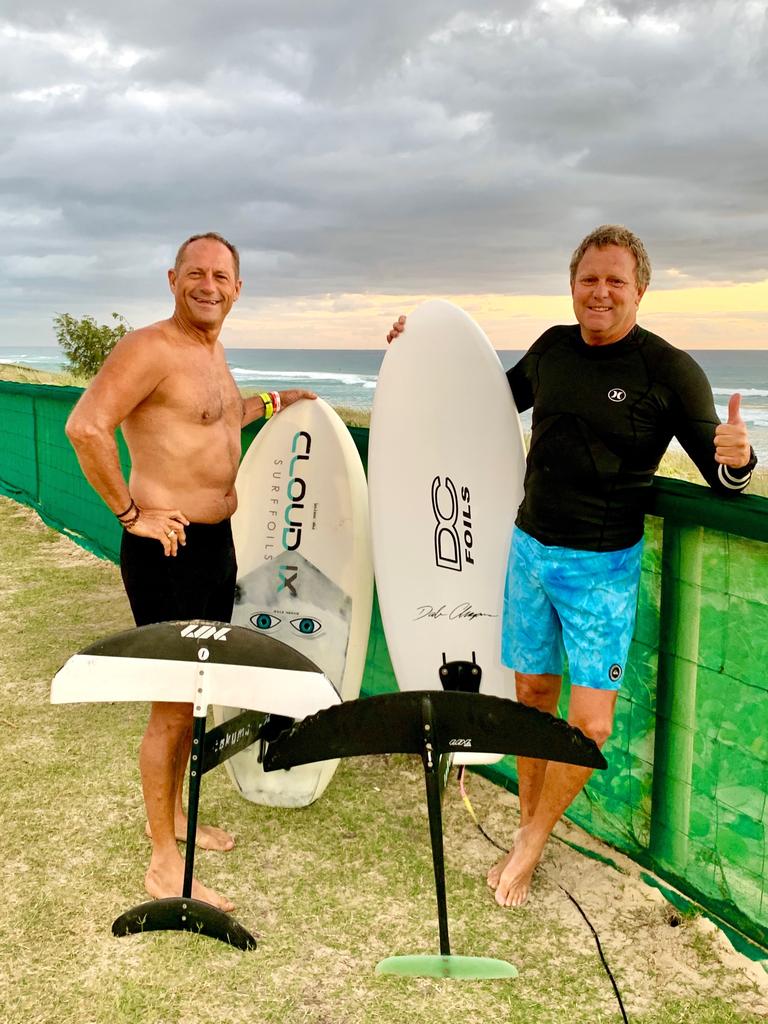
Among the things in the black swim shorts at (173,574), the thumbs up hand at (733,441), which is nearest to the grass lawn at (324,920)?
the black swim shorts at (173,574)

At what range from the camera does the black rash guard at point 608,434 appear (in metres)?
2.23

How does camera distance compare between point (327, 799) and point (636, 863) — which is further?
point (327, 799)

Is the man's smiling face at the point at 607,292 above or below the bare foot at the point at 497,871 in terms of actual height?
above

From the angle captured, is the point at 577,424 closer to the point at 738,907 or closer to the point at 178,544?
the point at 178,544

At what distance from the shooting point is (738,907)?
2332mm

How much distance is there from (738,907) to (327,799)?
1357 millimetres

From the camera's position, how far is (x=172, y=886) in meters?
2.46

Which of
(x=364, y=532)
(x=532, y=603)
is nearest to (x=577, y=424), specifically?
(x=532, y=603)

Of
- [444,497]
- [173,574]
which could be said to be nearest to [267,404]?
[444,497]

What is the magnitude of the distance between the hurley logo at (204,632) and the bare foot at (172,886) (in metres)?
0.77

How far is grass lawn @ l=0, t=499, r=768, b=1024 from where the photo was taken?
207cm

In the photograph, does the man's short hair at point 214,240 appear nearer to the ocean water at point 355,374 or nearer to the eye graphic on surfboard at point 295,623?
the eye graphic on surfboard at point 295,623

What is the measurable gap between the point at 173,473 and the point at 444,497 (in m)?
1.04

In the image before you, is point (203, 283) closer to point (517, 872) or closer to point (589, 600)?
point (589, 600)
